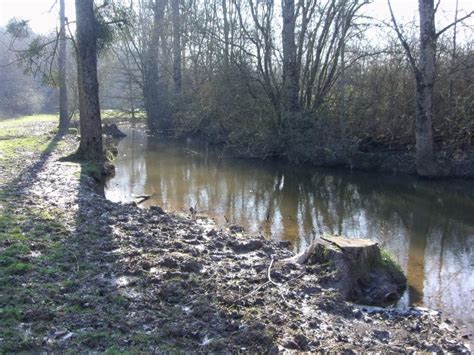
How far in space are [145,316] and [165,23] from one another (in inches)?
1074

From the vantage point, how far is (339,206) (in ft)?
42.6

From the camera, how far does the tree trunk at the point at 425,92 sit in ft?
48.9

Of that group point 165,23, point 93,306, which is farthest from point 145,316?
point 165,23

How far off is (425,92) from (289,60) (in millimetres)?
5859

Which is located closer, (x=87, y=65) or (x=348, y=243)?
(x=348, y=243)

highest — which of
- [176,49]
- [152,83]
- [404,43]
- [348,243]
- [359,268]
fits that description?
[176,49]

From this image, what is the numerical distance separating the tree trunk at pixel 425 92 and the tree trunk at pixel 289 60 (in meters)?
5.23

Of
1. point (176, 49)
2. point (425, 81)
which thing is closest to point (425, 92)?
point (425, 81)

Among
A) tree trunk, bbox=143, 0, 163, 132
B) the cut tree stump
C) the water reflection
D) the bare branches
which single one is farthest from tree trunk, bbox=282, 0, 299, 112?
tree trunk, bbox=143, 0, 163, 132

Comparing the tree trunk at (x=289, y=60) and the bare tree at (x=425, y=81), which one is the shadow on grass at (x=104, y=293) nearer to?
the bare tree at (x=425, y=81)

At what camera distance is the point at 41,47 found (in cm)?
1412

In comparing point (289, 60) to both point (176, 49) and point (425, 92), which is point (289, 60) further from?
point (176, 49)

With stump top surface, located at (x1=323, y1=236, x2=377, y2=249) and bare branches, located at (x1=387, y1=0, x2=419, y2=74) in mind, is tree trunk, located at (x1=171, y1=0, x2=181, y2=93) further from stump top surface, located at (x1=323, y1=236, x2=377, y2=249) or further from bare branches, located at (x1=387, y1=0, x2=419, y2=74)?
stump top surface, located at (x1=323, y1=236, x2=377, y2=249)

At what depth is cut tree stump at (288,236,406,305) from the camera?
21.0ft
